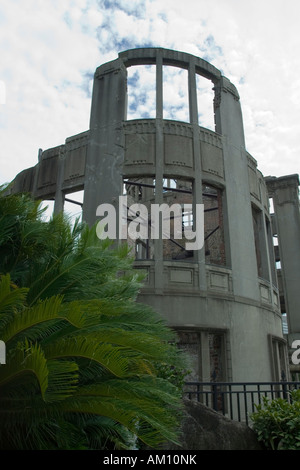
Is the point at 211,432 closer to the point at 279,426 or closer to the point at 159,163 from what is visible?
the point at 279,426

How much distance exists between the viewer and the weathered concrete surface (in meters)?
6.11

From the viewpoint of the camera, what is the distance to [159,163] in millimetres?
13703

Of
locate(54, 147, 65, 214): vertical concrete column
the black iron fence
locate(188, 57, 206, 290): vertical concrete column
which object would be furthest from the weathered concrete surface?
locate(54, 147, 65, 214): vertical concrete column

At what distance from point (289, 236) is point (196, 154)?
9.79 meters

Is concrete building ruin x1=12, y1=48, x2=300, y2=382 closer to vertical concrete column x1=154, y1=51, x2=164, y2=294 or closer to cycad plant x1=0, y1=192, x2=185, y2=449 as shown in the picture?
vertical concrete column x1=154, y1=51, x2=164, y2=294

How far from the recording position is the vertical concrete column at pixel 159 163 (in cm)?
1246

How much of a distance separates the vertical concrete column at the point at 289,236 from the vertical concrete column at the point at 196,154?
9191 millimetres

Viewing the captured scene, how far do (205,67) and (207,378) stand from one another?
38.7 ft

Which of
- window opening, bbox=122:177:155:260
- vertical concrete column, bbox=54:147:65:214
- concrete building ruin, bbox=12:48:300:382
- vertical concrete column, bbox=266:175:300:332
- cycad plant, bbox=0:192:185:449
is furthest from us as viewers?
window opening, bbox=122:177:155:260

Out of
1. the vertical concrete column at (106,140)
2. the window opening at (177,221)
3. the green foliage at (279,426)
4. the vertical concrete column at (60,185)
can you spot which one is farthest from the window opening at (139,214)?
the green foliage at (279,426)

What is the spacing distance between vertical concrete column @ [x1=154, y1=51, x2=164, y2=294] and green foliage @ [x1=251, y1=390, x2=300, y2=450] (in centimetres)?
590

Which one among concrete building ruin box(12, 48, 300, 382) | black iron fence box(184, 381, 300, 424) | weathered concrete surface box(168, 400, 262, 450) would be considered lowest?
weathered concrete surface box(168, 400, 262, 450)

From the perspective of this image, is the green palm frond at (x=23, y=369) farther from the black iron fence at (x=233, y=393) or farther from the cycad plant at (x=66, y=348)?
the black iron fence at (x=233, y=393)

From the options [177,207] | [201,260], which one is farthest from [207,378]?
[177,207]
